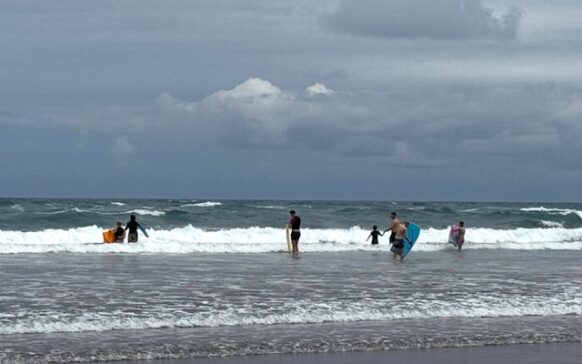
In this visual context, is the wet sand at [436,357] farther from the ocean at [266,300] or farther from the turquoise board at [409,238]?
the turquoise board at [409,238]

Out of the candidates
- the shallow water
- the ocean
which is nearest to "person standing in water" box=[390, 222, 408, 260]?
the ocean

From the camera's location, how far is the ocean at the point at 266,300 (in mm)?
13766

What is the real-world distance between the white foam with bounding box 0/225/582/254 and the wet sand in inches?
827

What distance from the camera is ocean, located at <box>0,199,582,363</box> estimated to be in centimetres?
1377

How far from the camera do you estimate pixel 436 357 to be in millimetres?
13062

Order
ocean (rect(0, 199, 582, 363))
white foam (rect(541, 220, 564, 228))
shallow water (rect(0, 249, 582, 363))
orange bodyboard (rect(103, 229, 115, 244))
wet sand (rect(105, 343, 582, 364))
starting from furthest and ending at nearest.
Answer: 1. white foam (rect(541, 220, 564, 228))
2. orange bodyboard (rect(103, 229, 115, 244))
3. ocean (rect(0, 199, 582, 363))
4. shallow water (rect(0, 249, 582, 363))
5. wet sand (rect(105, 343, 582, 364))

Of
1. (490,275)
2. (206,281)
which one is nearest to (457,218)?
(490,275)

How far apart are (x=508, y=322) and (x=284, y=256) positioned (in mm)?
16694

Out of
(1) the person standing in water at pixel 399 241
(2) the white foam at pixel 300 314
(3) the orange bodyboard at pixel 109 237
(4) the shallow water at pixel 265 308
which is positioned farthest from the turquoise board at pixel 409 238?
(2) the white foam at pixel 300 314

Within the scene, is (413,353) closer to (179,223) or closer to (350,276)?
(350,276)

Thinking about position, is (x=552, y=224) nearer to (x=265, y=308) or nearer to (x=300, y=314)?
(x=265, y=308)

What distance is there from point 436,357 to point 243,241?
1265 inches

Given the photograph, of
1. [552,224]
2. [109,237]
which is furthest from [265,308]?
[552,224]

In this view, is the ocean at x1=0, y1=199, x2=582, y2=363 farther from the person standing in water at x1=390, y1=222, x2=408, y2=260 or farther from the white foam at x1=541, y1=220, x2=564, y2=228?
the white foam at x1=541, y1=220, x2=564, y2=228
